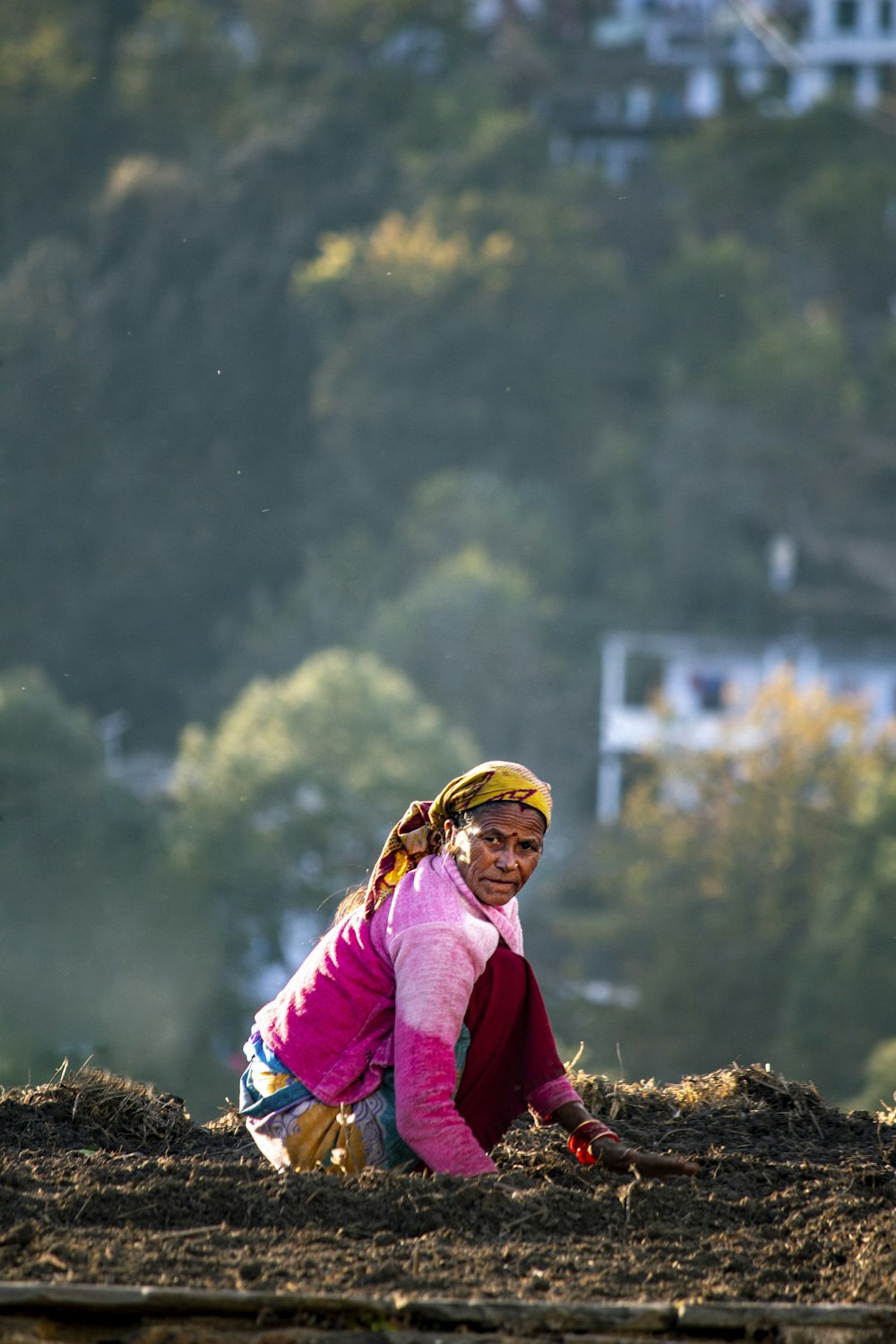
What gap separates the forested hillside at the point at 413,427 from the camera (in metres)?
38.2

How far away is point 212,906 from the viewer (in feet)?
116

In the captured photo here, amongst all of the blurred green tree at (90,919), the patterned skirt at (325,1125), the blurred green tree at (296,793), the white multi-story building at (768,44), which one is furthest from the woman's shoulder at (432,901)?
the white multi-story building at (768,44)

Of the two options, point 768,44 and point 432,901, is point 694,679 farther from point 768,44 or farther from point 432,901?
point 432,901

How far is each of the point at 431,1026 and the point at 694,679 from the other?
45.8 metres

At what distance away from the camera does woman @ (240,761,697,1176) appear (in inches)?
130

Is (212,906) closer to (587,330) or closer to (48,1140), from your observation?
(587,330)

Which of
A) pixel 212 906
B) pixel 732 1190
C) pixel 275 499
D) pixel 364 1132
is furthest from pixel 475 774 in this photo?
pixel 275 499

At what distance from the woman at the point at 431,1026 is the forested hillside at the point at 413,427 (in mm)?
32514

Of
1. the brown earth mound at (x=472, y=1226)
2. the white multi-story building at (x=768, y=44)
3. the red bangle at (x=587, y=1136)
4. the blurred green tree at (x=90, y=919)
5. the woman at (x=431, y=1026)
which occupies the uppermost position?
the white multi-story building at (x=768, y=44)

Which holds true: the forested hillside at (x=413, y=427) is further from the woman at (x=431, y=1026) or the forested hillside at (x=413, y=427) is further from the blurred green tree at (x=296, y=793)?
the woman at (x=431, y=1026)

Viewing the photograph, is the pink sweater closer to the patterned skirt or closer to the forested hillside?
the patterned skirt

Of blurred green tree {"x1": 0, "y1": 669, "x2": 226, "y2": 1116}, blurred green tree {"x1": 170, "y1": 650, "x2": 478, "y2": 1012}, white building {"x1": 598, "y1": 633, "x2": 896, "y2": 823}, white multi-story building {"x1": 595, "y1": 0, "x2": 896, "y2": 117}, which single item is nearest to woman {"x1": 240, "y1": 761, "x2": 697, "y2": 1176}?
blurred green tree {"x1": 170, "y1": 650, "x2": 478, "y2": 1012}

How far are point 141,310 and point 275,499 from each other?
21.5 ft

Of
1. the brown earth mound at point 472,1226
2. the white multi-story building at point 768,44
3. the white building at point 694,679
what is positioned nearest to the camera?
the brown earth mound at point 472,1226
